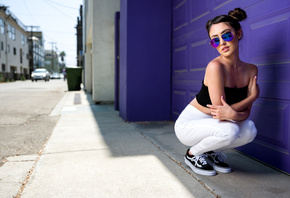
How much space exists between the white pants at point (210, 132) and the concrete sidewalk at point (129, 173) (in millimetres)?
305

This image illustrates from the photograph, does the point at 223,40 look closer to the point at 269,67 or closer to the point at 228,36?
the point at 228,36

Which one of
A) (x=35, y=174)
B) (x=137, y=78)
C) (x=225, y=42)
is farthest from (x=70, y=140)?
(x=225, y=42)

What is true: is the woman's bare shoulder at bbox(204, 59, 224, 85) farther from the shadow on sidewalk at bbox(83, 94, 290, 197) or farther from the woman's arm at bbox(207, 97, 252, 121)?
the shadow on sidewalk at bbox(83, 94, 290, 197)

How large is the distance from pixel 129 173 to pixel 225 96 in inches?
44.8

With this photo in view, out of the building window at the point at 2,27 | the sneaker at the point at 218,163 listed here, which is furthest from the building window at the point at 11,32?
the sneaker at the point at 218,163

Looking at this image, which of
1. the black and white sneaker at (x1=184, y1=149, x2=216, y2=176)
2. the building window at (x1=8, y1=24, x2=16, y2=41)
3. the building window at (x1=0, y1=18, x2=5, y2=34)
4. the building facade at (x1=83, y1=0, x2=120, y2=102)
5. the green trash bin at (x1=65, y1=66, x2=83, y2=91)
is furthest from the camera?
the building window at (x1=8, y1=24, x2=16, y2=41)

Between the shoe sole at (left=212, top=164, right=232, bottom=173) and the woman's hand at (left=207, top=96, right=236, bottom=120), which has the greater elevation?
the woman's hand at (left=207, top=96, right=236, bottom=120)

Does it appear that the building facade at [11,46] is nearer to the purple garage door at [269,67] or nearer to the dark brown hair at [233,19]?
the purple garage door at [269,67]

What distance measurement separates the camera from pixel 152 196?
1.86m

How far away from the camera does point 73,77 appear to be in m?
15.2

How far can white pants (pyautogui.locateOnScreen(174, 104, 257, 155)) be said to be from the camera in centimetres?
200

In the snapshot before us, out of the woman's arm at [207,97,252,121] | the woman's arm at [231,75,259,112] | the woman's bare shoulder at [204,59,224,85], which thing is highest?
the woman's bare shoulder at [204,59,224,85]

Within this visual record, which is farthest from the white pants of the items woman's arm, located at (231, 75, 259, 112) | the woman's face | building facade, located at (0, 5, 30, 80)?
building facade, located at (0, 5, 30, 80)

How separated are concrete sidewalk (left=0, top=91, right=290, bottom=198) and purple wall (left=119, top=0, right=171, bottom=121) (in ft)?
4.41
